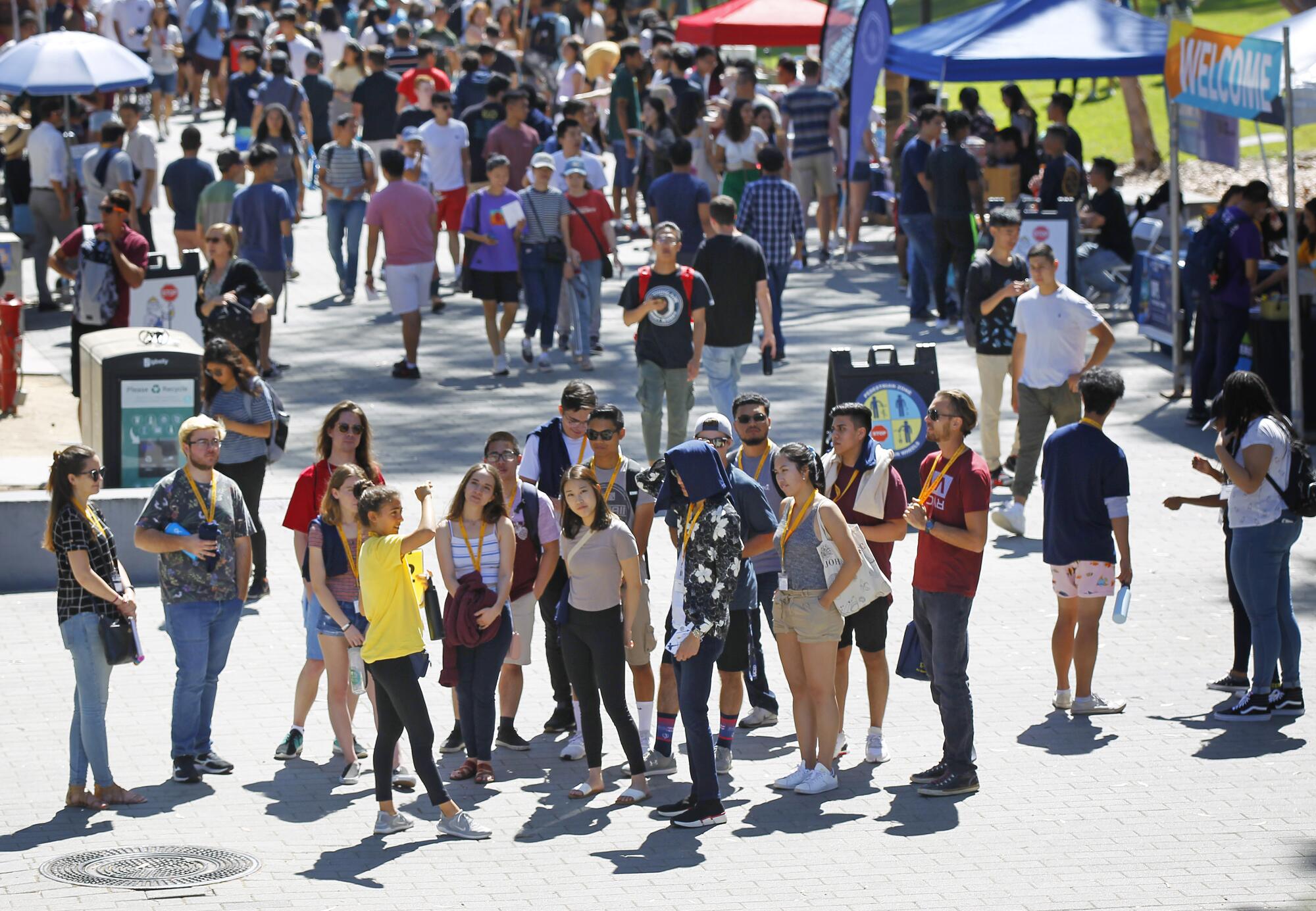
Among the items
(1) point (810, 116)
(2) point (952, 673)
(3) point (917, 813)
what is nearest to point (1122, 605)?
(2) point (952, 673)

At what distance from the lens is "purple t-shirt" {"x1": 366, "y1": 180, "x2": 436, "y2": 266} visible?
632 inches

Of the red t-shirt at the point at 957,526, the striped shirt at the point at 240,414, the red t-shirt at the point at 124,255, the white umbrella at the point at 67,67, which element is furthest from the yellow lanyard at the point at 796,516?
the white umbrella at the point at 67,67

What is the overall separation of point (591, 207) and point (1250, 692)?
865 centimetres

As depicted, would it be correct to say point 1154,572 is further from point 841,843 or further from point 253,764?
point 253,764

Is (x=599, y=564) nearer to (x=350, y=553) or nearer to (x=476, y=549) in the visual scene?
(x=476, y=549)

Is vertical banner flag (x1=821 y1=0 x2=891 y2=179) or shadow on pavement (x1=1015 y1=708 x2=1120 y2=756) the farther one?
vertical banner flag (x1=821 y1=0 x2=891 y2=179)

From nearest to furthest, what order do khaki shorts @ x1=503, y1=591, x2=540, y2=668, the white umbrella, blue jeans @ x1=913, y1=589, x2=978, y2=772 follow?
blue jeans @ x1=913, y1=589, x2=978, y2=772
khaki shorts @ x1=503, y1=591, x2=540, y2=668
the white umbrella

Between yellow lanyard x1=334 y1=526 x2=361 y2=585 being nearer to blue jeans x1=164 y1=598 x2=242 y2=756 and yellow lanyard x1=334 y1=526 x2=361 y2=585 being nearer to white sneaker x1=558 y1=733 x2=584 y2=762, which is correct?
blue jeans x1=164 y1=598 x2=242 y2=756

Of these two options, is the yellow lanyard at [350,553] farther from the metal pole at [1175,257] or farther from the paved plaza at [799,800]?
the metal pole at [1175,257]

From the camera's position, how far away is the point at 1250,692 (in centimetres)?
884

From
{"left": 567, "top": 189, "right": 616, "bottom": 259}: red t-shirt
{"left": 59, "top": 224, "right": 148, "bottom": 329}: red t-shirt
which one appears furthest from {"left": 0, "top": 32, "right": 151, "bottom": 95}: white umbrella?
{"left": 567, "top": 189, "right": 616, "bottom": 259}: red t-shirt

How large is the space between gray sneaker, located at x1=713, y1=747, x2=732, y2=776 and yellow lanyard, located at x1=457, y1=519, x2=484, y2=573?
143 cm

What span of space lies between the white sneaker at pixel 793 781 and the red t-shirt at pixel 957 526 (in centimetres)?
96

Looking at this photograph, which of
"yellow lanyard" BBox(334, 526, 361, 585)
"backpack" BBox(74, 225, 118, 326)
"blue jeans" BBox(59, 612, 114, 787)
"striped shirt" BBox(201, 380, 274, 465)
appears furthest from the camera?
"backpack" BBox(74, 225, 118, 326)
